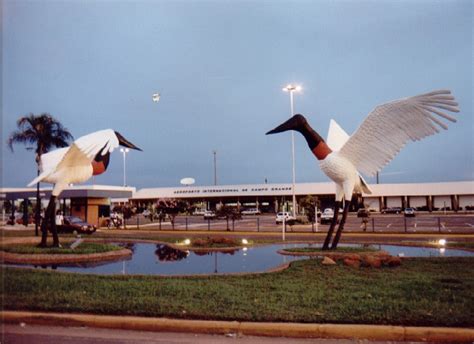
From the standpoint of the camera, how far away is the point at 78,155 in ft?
45.4

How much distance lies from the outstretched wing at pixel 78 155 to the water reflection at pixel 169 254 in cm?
354

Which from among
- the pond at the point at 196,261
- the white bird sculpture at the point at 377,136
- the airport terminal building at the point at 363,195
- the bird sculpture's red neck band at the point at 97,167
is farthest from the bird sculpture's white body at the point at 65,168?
the airport terminal building at the point at 363,195

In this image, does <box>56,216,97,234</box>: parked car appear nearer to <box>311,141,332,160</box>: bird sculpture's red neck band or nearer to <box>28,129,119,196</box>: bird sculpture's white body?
<box>28,129,119,196</box>: bird sculpture's white body

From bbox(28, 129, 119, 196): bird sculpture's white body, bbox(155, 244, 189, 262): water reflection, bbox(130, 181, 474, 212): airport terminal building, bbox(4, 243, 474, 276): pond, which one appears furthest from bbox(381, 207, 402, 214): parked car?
bbox(28, 129, 119, 196): bird sculpture's white body

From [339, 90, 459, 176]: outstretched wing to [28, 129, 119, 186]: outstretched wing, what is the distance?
21.5ft

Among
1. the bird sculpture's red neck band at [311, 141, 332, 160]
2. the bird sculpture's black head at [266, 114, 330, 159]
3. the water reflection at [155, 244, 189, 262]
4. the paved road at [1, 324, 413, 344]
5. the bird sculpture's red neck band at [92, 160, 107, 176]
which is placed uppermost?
the bird sculpture's black head at [266, 114, 330, 159]

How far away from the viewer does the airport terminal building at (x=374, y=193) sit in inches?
2180

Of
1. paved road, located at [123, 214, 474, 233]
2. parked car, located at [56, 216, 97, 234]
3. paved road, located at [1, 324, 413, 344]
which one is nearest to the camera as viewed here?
paved road, located at [1, 324, 413, 344]

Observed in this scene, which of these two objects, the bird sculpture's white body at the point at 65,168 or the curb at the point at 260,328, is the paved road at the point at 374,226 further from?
the curb at the point at 260,328

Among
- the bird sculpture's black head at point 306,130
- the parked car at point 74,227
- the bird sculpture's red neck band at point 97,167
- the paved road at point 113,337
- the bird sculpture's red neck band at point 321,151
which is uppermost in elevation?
the bird sculpture's black head at point 306,130

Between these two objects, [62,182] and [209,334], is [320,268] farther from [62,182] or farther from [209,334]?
[62,182]

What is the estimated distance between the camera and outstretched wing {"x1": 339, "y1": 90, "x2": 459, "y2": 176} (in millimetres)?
10820

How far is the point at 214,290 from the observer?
8.05 meters

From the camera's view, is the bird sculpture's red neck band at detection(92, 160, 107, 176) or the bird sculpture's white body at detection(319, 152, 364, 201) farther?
the bird sculpture's red neck band at detection(92, 160, 107, 176)
